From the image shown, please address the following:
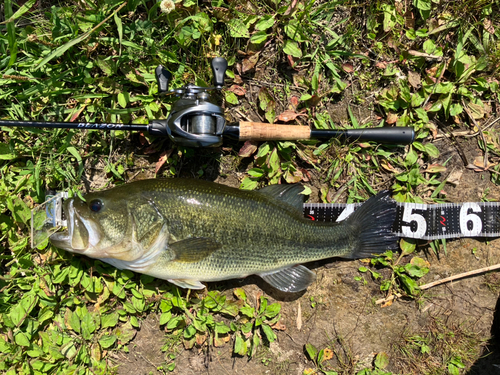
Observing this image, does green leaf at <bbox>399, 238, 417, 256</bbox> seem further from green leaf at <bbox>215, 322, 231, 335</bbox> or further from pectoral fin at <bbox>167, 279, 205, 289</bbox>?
pectoral fin at <bbox>167, 279, 205, 289</bbox>

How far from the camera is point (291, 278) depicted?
3.31 meters

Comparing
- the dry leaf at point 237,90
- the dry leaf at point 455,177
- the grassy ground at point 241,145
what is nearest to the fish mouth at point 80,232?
the grassy ground at point 241,145

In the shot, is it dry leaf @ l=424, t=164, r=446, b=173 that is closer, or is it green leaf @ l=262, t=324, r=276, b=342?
green leaf @ l=262, t=324, r=276, b=342

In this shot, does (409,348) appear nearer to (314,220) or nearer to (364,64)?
(314,220)

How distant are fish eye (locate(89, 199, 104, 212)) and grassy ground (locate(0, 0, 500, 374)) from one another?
650mm

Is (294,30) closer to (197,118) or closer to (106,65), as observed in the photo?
(197,118)

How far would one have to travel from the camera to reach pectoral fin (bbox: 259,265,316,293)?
129 inches

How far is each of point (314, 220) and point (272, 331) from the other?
4.01ft

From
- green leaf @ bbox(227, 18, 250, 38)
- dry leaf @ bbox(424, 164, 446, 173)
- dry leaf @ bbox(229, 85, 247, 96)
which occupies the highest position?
green leaf @ bbox(227, 18, 250, 38)

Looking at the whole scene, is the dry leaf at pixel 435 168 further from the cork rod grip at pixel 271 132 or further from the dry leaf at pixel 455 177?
the cork rod grip at pixel 271 132

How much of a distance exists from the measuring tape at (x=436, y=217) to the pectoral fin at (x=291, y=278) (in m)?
0.56

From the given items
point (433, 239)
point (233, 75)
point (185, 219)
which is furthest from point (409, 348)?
point (233, 75)

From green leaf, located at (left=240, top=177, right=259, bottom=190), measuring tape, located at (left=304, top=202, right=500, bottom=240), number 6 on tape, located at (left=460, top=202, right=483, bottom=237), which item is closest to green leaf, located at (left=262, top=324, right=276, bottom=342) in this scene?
measuring tape, located at (left=304, top=202, right=500, bottom=240)

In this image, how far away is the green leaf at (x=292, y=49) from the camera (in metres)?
3.39
